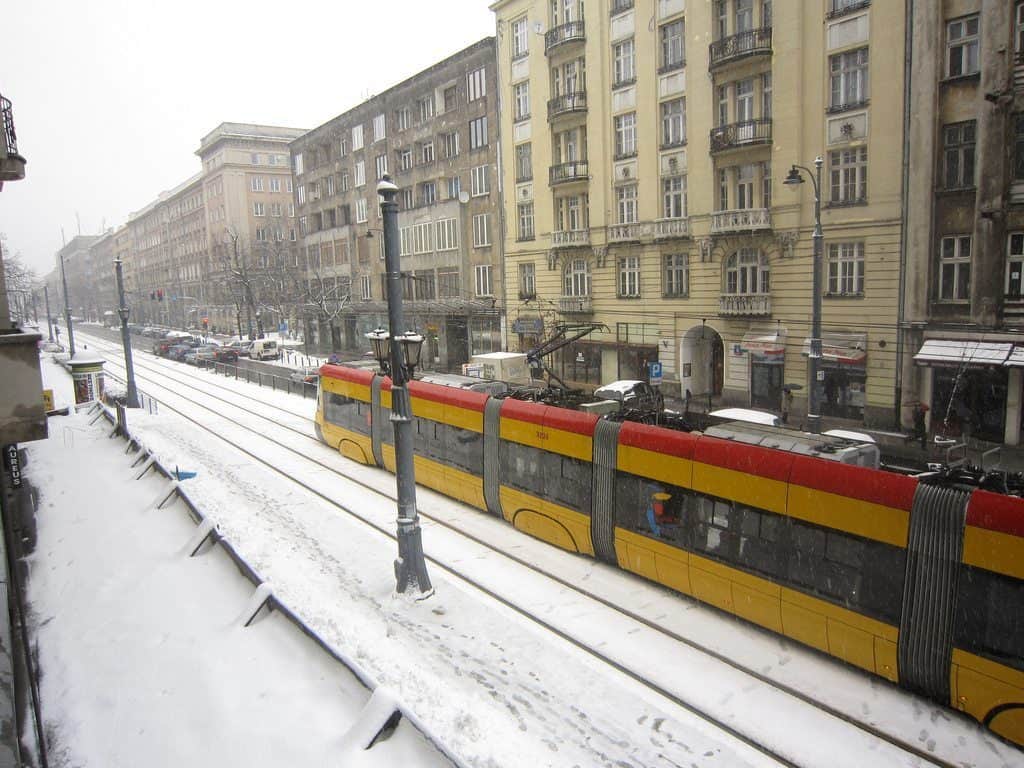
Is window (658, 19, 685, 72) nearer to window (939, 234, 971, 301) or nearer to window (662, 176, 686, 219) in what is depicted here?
window (662, 176, 686, 219)

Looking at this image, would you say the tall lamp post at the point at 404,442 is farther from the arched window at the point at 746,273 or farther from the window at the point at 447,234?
the window at the point at 447,234

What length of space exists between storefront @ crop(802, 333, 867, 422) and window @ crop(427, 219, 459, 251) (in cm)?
2388

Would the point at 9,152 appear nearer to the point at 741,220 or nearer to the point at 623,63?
the point at 741,220

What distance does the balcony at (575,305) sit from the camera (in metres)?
32.7

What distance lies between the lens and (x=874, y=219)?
22.3m

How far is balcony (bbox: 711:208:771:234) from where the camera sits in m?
25.0

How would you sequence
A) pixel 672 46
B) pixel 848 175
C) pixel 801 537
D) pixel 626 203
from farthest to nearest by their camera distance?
pixel 626 203 < pixel 672 46 < pixel 848 175 < pixel 801 537

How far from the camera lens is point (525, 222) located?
120 feet

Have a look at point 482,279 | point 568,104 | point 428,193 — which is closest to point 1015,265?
point 568,104

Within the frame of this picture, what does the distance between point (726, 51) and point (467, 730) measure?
25922mm

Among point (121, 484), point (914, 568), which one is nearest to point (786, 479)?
point (914, 568)

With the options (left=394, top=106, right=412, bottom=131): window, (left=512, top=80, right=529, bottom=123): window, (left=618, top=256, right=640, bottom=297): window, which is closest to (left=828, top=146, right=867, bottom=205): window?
(left=618, top=256, right=640, bottom=297): window

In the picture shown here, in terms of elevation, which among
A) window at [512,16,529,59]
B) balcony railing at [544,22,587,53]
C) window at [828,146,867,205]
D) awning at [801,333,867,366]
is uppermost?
window at [512,16,529,59]

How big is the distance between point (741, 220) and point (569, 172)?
10.0m
